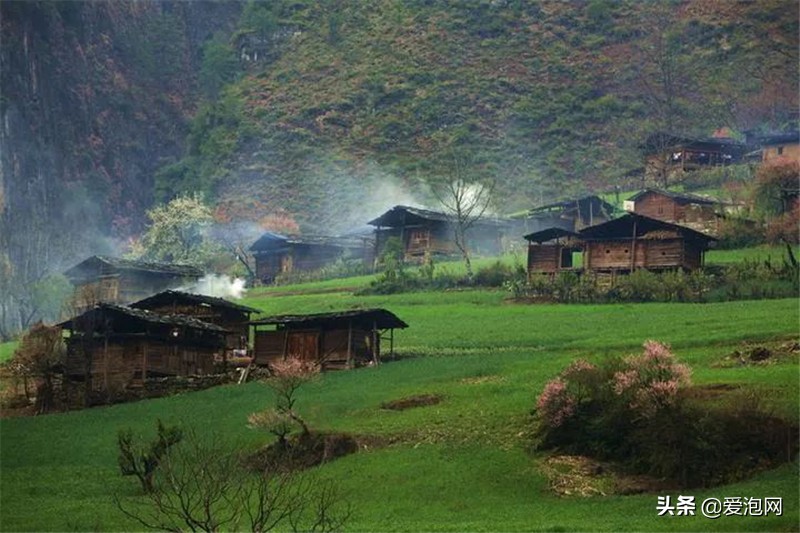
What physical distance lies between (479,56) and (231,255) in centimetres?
7500

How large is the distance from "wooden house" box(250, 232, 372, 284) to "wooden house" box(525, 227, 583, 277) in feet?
103

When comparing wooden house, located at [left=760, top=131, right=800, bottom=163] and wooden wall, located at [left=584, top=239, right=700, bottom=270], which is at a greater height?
wooden house, located at [left=760, top=131, right=800, bottom=163]

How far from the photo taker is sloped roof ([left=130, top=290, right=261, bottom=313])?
7675cm

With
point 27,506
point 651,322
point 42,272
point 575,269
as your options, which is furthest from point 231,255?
point 27,506

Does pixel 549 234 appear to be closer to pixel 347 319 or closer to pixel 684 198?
pixel 684 198

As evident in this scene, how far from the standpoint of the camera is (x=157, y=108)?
198 meters

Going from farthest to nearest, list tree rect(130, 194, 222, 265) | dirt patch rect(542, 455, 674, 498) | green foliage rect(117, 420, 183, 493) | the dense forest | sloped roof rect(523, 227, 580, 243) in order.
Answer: the dense forest → tree rect(130, 194, 222, 265) → sloped roof rect(523, 227, 580, 243) → green foliage rect(117, 420, 183, 493) → dirt patch rect(542, 455, 674, 498)

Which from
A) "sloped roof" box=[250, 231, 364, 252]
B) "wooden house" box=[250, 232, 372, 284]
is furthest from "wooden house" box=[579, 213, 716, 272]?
"sloped roof" box=[250, 231, 364, 252]

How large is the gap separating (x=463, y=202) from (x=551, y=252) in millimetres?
42248

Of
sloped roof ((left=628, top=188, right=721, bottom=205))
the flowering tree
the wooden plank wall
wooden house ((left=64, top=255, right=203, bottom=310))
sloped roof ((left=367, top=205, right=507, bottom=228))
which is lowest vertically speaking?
the flowering tree

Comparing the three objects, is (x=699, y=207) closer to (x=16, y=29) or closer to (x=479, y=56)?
(x=479, y=56)

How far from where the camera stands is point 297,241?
119 m

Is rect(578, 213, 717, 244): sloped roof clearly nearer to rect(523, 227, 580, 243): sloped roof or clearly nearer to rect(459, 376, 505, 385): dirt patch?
rect(523, 227, 580, 243): sloped roof

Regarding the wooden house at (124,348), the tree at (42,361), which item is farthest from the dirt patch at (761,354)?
the tree at (42,361)
